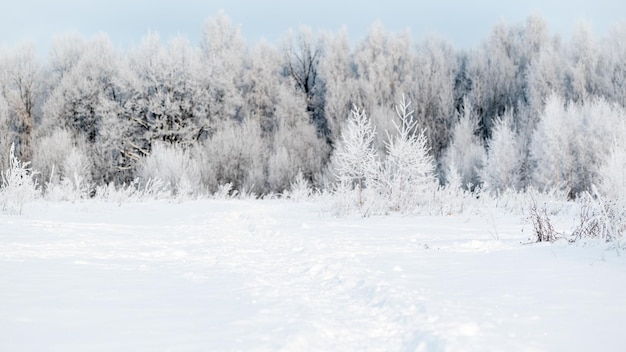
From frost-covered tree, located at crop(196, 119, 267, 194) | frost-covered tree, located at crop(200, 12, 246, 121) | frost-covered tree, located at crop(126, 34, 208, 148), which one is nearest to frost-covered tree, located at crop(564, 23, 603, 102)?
frost-covered tree, located at crop(196, 119, 267, 194)

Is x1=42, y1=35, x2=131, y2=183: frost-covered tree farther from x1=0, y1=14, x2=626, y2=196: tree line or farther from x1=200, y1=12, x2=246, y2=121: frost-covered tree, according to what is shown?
x1=200, y1=12, x2=246, y2=121: frost-covered tree

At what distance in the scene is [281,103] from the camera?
3281 centimetres

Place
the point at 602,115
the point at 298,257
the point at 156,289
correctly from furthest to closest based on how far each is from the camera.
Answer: the point at 602,115, the point at 298,257, the point at 156,289

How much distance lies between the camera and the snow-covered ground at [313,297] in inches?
92.6

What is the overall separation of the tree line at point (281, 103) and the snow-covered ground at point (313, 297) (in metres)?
18.9

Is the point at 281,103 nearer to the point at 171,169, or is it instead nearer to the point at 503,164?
the point at 171,169

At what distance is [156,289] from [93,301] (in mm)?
528

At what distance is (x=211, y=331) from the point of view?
249cm

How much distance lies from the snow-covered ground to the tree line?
18.9 meters

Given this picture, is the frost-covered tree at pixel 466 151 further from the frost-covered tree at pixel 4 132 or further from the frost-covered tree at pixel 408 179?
the frost-covered tree at pixel 4 132

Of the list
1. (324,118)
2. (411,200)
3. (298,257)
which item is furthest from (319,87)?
(298,257)

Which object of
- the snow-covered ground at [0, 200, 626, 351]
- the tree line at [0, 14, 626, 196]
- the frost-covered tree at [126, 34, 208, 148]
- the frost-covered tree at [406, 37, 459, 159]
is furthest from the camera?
the frost-covered tree at [406, 37, 459, 159]

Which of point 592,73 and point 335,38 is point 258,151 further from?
point 592,73

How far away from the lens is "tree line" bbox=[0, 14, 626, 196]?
1021 inches
